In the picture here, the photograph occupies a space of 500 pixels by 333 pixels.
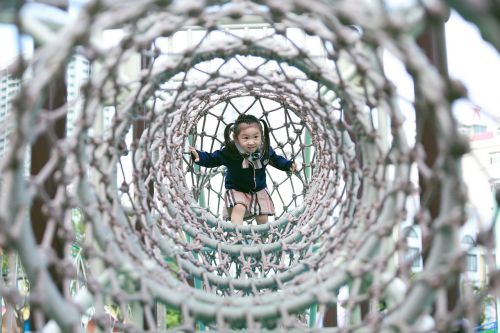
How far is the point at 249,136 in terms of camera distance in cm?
307

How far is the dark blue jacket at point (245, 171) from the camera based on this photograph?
10.4ft

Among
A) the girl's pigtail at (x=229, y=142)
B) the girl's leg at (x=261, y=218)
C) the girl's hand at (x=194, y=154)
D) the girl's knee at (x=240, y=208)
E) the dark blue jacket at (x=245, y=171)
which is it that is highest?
the girl's pigtail at (x=229, y=142)

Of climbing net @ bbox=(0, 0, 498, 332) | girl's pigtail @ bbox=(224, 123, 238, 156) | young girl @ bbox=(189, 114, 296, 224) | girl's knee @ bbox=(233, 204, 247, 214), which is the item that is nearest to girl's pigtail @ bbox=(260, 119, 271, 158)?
young girl @ bbox=(189, 114, 296, 224)

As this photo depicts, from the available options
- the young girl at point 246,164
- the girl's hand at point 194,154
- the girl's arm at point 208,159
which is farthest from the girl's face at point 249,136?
the girl's hand at point 194,154

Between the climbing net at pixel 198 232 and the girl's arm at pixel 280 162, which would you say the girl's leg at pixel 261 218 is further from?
the climbing net at pixel 198 232

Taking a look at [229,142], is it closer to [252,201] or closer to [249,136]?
[249,136]

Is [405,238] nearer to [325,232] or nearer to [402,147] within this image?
[402,147]

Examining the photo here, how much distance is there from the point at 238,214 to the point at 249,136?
39cm

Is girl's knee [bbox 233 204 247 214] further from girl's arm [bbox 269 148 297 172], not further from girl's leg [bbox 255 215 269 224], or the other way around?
girl's arm [bbox 269 148 297 172]

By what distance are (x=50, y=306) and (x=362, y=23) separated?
0.63 m

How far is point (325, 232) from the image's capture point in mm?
2303

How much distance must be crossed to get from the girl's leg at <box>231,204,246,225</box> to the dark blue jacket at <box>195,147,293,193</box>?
3.0 inches

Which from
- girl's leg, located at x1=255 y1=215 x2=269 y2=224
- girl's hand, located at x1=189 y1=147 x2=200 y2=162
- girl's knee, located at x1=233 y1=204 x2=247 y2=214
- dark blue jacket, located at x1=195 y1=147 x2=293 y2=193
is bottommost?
girl's leg, located at x1=255 y1=215 x2=269 y2=224

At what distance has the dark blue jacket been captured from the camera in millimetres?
3172
